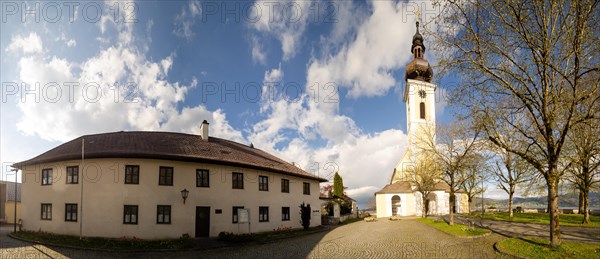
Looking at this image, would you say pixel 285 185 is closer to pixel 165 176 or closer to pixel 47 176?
pixel 165 176

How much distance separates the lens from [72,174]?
23578 mm

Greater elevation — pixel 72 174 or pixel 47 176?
pixel 72 174

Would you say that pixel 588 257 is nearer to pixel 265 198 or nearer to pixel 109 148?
pixel 265 198

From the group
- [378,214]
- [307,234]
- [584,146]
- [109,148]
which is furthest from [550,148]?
[378,214]

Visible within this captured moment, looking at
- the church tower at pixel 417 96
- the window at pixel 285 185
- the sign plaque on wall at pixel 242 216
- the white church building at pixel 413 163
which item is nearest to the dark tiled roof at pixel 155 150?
the window at pixel 285 185

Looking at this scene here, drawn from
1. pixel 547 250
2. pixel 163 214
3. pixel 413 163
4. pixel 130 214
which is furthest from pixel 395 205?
pixel 130 214

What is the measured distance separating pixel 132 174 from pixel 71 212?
472 centimetres

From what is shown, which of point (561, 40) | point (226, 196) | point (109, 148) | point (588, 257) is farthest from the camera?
point (226, 196)

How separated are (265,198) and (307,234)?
4.17 meters

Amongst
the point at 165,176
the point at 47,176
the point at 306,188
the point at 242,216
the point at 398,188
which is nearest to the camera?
the point at 242,216

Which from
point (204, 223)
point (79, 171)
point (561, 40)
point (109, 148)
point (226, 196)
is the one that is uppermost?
point (561, 40)

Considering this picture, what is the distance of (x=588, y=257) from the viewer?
13.8 metres

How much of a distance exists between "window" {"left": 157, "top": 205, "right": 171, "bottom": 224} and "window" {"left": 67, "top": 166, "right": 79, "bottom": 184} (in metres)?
5.64

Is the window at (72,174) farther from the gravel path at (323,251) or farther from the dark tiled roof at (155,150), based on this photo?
the gravel path at (323,251)
